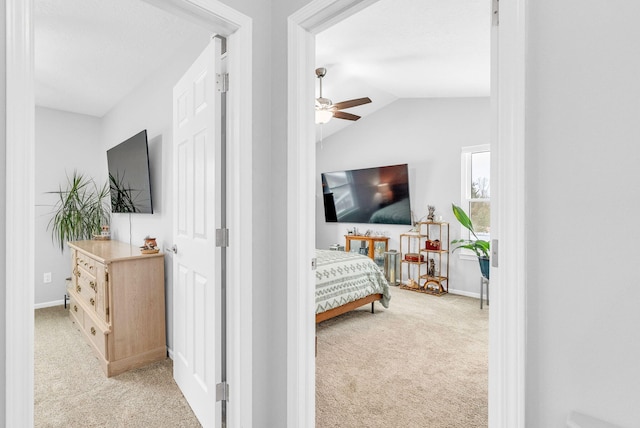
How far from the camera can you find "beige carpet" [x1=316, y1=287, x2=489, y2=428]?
6.74ft

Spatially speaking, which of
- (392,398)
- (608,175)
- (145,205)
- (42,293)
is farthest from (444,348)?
(42,293)

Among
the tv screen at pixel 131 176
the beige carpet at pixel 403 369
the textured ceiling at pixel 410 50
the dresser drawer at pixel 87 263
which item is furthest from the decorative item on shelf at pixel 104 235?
the textured ceiling at pixel 410 50

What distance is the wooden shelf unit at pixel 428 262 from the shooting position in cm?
510

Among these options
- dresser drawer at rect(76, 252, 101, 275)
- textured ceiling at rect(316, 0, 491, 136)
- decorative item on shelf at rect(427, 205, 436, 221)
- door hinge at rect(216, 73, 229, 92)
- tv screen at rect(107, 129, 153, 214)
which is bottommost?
dresser drawer at rect(76, 252, 101, 275)

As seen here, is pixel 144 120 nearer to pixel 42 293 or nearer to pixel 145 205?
pixel 145 205

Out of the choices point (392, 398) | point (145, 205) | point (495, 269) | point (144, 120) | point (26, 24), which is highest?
point (144, 120)

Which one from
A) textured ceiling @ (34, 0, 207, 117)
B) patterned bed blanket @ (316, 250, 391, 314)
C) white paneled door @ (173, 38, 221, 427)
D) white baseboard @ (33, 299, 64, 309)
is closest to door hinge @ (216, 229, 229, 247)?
white paneled door @ (173, 38, 221, 427)

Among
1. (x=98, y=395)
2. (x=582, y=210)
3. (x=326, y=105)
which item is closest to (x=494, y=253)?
(x=582, y=210)

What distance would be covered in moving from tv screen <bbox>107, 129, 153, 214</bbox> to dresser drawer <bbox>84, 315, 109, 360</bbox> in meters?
1.02

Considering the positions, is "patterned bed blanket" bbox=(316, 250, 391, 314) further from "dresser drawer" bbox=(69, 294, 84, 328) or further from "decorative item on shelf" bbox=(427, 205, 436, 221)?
"dresser drawer" bbox=(69, 294, 84, 328)

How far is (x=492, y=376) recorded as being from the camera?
0.98 m

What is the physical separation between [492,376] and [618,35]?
91 cm

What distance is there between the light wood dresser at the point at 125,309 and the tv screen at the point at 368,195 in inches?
154

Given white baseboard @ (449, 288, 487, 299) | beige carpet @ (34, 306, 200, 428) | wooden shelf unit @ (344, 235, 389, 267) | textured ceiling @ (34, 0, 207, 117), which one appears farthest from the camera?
wooden shelf unit @ (344, 235, 389, 267)
